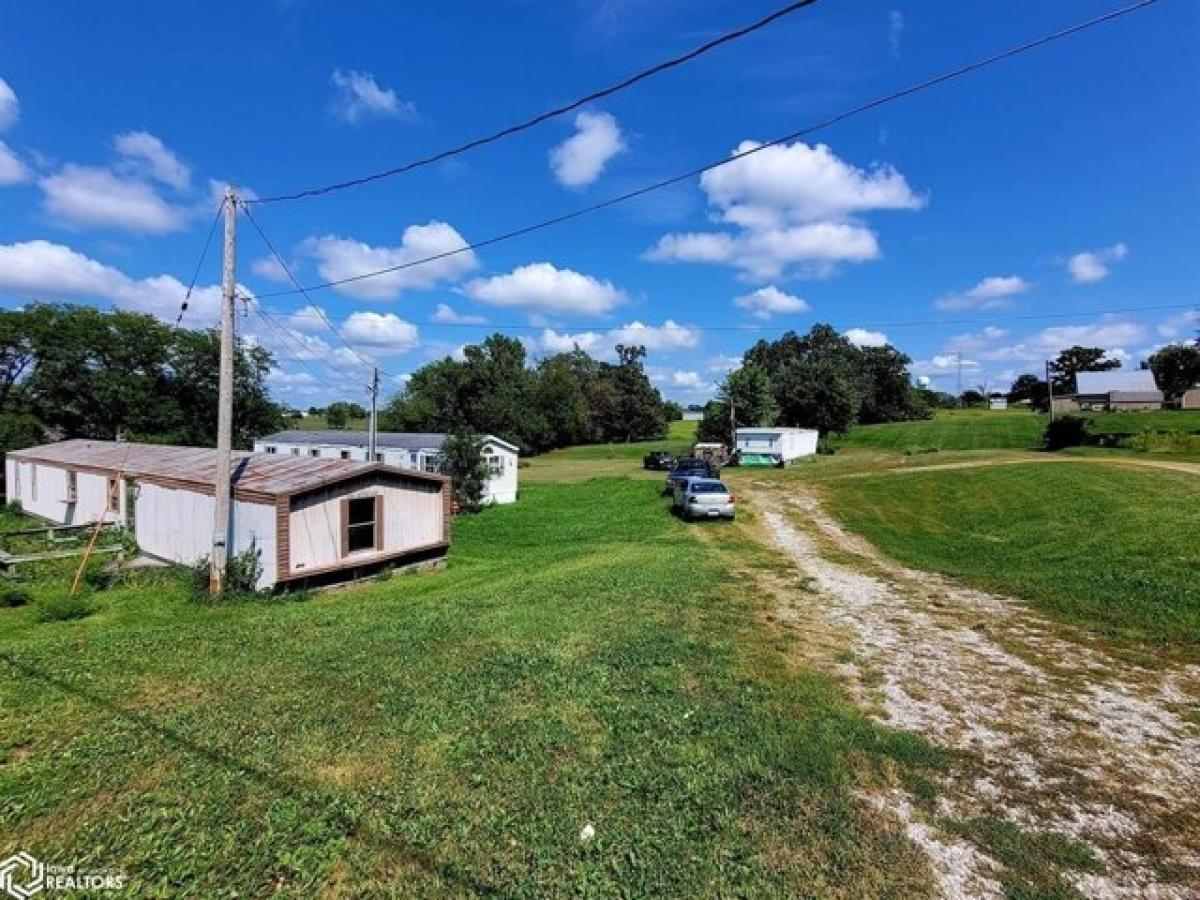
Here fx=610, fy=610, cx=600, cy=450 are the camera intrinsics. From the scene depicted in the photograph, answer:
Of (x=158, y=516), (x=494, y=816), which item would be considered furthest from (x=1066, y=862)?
(x=158, y=516)

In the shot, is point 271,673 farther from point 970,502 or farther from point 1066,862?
point 970,502

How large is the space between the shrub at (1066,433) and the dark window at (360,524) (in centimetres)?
4609

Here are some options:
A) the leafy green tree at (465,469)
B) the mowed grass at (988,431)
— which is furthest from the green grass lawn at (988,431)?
the leafy green tree at (465,469)

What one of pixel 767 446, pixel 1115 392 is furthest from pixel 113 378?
pixel 1115 392

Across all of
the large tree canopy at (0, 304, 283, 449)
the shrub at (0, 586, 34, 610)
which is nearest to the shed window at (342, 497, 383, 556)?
the shrub at (0, 586, 34, 610)

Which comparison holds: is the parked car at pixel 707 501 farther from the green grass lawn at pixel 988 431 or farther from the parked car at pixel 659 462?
the green grass lawn at pixel 988 431

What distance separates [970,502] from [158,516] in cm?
2843

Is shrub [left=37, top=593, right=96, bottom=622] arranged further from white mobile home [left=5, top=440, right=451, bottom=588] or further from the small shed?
the small shed

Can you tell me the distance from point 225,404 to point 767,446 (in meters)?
41.6

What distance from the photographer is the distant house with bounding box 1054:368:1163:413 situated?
2763 inches

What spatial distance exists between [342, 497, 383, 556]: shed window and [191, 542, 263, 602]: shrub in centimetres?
202

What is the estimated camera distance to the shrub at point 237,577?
1362 cm

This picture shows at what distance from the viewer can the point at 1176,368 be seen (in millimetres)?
87375

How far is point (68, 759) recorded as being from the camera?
5.43m
